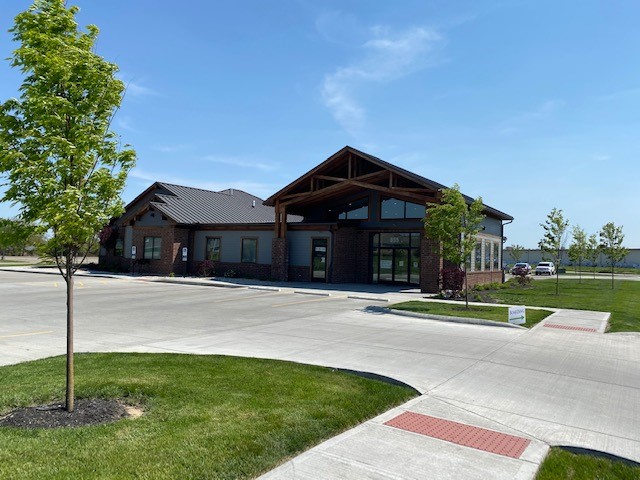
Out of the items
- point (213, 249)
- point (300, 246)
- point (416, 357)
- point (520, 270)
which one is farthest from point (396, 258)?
point (416, 357)

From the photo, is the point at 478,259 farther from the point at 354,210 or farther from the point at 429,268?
the point at 354,210

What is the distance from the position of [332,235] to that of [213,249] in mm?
9516

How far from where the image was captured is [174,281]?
2864cm

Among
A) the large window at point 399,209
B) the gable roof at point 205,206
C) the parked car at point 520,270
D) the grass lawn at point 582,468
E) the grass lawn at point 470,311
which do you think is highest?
the gable roof at point 205,206

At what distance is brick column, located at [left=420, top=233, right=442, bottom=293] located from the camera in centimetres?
2345

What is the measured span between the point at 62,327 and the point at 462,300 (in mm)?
14978

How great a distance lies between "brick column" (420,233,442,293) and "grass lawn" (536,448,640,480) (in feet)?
61.5

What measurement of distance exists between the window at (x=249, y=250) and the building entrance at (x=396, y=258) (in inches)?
299

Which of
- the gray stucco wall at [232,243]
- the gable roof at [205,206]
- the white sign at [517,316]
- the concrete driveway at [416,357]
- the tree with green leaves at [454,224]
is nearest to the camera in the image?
the concrete driveway at [416,357]

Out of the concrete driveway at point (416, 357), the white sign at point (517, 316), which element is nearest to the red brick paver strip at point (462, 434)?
the concrete driveway at point (416, 357)

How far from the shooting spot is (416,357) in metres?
9.23

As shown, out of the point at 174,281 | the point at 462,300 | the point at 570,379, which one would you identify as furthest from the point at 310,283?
the point at 570,379

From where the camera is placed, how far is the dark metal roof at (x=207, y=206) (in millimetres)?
34562

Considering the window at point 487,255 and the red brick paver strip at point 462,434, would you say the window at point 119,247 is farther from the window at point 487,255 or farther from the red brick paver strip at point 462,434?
the red brick paver strip at point 462,434
